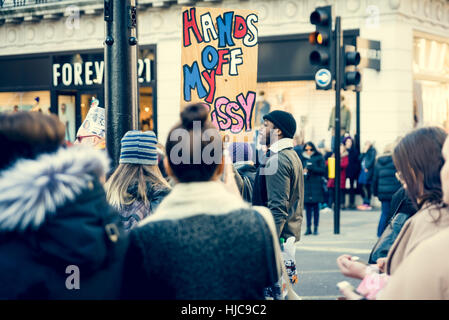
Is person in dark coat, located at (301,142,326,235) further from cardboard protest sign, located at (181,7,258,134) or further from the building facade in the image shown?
cardboard protest sign, located at (181,7,258,134)

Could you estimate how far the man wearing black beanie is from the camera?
5.46 meters

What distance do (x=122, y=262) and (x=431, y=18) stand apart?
17.2 m

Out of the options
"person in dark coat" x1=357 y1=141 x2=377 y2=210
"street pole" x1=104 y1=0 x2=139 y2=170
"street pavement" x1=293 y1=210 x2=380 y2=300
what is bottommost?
"street pavement" x1=293 y1=210 x2=380 y2=300

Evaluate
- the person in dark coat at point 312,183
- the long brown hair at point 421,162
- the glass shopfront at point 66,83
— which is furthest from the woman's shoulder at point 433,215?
the glass shopfront at point 66,83

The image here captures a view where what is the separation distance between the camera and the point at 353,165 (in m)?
16.3

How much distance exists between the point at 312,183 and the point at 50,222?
34.5ft

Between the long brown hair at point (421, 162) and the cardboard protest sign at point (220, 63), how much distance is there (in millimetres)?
3182

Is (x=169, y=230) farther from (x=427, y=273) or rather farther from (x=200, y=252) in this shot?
(x=427, y=273)

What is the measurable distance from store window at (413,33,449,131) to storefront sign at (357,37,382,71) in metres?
4.29

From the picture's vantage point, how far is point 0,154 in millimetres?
2223

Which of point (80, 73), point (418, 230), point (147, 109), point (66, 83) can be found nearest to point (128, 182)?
point (418, 230)

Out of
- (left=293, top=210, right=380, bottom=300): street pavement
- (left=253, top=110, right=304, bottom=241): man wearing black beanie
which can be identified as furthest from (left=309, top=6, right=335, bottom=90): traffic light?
(left=253, top=110, right=304, bottom=241): man wearing black beanie
